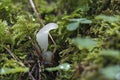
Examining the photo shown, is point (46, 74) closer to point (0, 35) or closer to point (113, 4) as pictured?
point (0, 35)

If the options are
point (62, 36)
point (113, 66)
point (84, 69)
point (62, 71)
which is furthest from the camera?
point (62, 36)

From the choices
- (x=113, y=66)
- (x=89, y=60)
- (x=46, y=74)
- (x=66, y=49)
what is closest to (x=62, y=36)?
(x=66, y=49)

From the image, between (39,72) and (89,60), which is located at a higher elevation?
(89,60)

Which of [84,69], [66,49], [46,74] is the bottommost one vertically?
→ [46,74]

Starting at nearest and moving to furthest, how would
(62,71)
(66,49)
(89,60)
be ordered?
1. (89,60)
2. (62,71)
3. (66,49)

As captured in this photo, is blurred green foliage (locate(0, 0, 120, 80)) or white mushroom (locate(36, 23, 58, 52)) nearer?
blurred green foliage (locate(0, 0, 120, 80))

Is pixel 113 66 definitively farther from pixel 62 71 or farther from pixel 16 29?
pixel 16 29

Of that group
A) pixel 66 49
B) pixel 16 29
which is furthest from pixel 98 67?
pixel 16 29

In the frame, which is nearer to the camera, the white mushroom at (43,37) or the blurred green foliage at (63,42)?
the blurred green foliage at (63,42)

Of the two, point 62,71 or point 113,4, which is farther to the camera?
point 113,4
